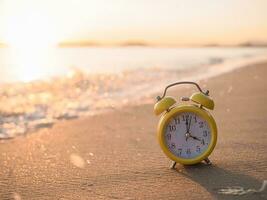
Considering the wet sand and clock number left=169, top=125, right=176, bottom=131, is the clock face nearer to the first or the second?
clock number left=169, top=125, right=176, bottom=131

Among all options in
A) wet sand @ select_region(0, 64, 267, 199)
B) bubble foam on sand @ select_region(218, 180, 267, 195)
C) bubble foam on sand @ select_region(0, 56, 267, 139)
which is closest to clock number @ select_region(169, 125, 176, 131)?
wet sand @ select_region(0, 64, 267, 199)

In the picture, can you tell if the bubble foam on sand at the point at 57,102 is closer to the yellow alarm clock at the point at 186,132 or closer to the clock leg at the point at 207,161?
the yellow alarm clock at the point at 186,132

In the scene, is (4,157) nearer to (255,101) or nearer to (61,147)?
(61,147)

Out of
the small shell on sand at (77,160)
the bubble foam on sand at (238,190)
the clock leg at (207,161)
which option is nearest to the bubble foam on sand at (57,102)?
the small shell on sand at (77,160)

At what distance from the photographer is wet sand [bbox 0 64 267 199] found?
111 inches

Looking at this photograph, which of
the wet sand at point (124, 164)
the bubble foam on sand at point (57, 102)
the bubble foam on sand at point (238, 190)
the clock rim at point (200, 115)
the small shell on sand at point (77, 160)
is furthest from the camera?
the bubble foam on sand at point (57, 102)

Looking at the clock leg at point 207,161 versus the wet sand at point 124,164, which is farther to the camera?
the clock leg at point 207,161

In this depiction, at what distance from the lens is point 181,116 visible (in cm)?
A: 317

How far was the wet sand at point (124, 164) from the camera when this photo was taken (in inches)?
111

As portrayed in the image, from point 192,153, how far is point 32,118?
12.1 feet

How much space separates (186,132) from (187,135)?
23mm

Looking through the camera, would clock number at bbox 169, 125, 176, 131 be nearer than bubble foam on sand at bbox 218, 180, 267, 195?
No

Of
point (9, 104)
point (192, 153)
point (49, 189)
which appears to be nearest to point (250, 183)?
point (192, 153)

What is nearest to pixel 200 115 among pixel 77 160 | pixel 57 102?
pixel 77 160
